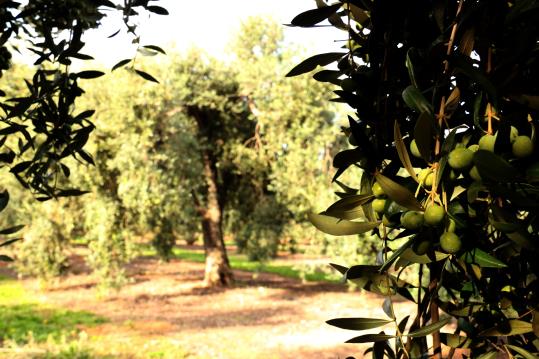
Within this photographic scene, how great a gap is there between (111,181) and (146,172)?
1.59m

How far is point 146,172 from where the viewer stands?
14164 mm

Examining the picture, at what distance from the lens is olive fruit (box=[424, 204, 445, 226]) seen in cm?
72

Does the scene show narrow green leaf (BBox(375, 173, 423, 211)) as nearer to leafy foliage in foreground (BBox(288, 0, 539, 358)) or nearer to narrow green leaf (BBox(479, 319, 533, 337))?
leafy foliage in foreground (BBox(288, 0, 539, 358))

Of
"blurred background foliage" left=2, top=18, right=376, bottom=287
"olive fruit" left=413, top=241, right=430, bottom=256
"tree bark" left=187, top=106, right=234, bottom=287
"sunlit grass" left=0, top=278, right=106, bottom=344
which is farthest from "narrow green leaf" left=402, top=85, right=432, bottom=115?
"tree bark" left=187, top=106, right=234, bottom=287

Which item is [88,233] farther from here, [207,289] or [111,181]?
[207,289]

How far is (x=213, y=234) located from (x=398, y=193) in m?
17.5

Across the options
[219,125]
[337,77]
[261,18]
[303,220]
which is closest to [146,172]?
[219,125]

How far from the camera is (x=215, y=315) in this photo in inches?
544

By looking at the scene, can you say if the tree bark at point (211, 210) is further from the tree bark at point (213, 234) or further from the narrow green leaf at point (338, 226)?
the narrow green leaf at point (338, 226)

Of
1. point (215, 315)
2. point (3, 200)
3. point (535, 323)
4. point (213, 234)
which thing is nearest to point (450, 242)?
point (535, 323)

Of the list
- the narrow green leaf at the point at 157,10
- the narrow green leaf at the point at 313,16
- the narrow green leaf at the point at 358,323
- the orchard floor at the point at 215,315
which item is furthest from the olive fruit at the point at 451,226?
the orchard floor at the point at 215,315

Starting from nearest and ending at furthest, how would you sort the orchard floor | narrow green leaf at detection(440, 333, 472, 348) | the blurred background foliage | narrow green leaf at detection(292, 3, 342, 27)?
narrow green leaf at detection(440, 333, 472, 348), narrow green leaf at detection(292, 3, 342, 27), the orchard floor, the blurred background foliage

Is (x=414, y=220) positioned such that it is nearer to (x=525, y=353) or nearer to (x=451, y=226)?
(x=451, y=226)

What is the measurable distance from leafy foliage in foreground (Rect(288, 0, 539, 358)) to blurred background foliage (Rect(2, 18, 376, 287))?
12222mm
